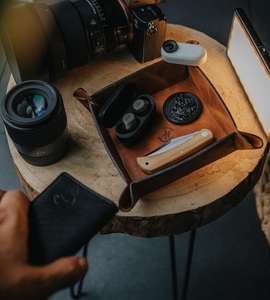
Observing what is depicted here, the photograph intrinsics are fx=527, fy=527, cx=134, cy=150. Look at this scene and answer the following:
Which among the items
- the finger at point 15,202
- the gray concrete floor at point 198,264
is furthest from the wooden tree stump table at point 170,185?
the gray concrete floor at point 198,264

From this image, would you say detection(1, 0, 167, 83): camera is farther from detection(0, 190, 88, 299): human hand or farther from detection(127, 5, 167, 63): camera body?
detection(0, 190, 88, 299): human hand

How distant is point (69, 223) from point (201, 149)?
29 centimetres

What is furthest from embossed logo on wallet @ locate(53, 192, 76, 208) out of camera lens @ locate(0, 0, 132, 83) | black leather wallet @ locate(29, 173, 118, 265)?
camera lens @ locate(0, 0, 132, 83)

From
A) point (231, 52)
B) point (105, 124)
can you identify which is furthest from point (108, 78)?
point (231, 52)

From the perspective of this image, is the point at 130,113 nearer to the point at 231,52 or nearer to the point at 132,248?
the point at 231,52

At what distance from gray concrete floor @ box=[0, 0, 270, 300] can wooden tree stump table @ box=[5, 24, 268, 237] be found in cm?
45

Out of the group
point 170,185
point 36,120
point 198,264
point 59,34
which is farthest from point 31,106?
point 198,264

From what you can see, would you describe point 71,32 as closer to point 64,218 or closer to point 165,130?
point 165,130

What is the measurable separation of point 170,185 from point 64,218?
228 millimetres

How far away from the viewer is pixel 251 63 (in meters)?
0.97

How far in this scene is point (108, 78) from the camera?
107cm

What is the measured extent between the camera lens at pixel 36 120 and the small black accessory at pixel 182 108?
208mm

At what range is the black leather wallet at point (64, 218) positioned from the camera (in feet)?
2.36

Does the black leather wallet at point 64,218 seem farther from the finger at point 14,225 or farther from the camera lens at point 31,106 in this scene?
the camera lens at point 31,106
